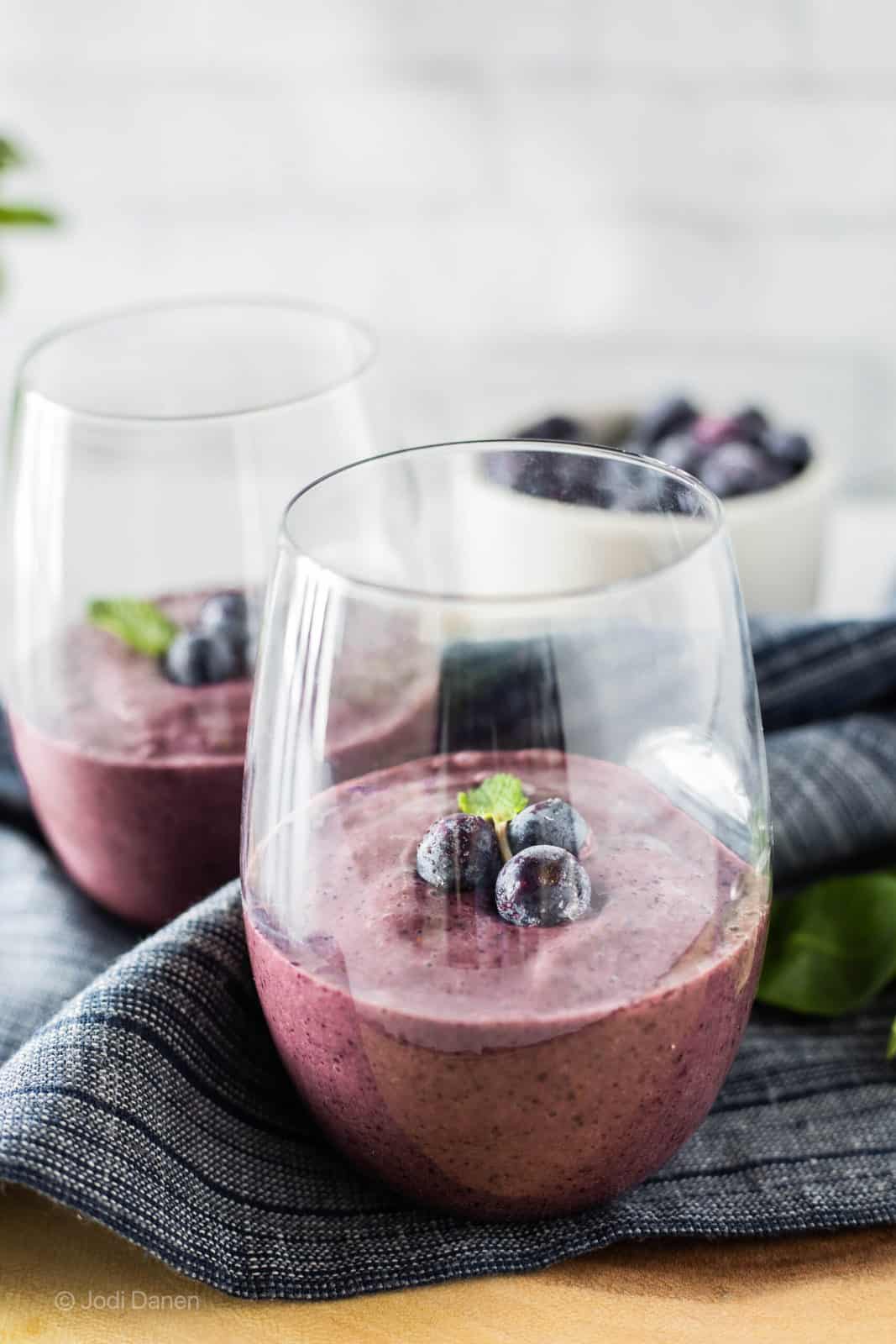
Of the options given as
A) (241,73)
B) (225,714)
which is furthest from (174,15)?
(225,714)

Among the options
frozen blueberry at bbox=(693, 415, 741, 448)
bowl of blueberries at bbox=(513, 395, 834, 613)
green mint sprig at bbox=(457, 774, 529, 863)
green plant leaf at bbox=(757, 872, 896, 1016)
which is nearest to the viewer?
green mint sprig at bbox=(457, 774, 529, 863)

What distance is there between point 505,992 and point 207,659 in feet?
1.54

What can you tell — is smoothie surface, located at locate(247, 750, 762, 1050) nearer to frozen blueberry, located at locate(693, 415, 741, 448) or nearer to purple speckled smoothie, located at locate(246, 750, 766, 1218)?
purple speckled smoothie, located at locate(246, 750, 766, 1218)

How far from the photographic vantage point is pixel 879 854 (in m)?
1.23

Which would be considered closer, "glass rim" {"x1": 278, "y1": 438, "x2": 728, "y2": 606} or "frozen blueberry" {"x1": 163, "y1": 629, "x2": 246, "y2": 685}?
"glass rim" {"x1": 278, "y1": 438, "x2": 728, "y2": 606}

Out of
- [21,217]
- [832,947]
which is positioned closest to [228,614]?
[832,947]

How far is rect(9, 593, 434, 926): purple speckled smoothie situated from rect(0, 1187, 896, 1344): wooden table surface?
0.33 metres

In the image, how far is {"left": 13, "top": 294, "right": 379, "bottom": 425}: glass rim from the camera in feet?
3.66

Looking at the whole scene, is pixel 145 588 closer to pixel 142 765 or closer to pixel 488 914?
pixel 142 765

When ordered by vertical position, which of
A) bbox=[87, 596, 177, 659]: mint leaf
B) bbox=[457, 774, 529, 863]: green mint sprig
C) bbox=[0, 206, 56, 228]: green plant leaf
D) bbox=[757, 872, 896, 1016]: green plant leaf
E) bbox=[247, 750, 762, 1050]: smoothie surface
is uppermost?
bbox=[0, 206, 56, 228]: green plant leaf

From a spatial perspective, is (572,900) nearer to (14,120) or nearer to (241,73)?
(241,73)

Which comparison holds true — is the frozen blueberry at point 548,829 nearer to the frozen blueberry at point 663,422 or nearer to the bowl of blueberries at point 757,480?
the bowl of blueberries at point 757,480

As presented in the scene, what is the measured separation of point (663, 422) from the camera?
5.89ft

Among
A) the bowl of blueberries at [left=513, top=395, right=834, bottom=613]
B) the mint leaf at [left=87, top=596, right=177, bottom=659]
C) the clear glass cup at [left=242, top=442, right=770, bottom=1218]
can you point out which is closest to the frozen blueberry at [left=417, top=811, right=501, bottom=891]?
the clear glass cup at [left=242, top=442, right=770, bottom=1218]
